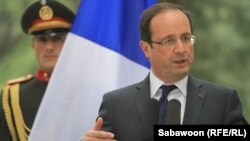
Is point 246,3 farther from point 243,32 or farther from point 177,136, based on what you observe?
point 177,136

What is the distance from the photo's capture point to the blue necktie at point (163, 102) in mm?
2379

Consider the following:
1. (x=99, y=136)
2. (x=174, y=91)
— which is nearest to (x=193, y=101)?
(x=174, y=91)

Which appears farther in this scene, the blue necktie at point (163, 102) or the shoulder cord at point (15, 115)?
the shoulder cord at point (15, 115)

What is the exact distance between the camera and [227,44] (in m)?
5.14

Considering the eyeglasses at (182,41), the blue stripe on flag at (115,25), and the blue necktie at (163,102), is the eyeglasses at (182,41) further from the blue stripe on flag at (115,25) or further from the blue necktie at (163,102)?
the blue stripe on flag at (115,25)

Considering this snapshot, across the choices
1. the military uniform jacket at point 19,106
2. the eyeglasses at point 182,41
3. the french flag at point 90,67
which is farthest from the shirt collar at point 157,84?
the military uniform jacket at point 19,106

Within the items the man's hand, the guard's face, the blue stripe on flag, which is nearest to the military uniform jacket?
the guard's face

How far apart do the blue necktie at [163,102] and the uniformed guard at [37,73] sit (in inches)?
57.8

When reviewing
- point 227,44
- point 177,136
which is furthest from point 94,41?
point 227,44

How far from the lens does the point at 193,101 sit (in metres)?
2.45

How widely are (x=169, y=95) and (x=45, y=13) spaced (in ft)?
6.12

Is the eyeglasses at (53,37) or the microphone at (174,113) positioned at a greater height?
the eyeglasses at (53,37)

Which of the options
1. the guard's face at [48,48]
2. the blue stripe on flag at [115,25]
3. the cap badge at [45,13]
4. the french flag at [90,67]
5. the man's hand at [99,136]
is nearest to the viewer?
the man's hand at [99,136]

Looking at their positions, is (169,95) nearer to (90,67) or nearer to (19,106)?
(90,67)
